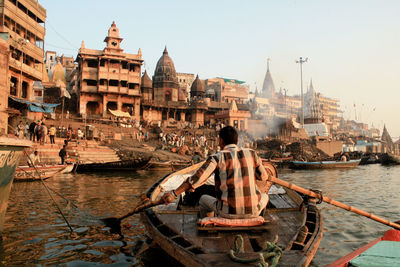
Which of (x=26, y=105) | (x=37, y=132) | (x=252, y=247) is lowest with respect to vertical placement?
(x=252, y=247)

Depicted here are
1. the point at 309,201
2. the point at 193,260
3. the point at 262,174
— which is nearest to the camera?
the point at 193,260

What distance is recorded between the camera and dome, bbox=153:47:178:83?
5547 cm

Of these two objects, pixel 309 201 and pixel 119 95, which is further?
pixel 119 95

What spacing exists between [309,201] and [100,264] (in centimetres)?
368

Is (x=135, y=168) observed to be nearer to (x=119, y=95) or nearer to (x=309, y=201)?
(x=309, y=201)

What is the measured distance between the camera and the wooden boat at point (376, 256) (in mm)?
3127

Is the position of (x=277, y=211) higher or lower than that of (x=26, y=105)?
lower

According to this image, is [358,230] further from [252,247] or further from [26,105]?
[26,105]

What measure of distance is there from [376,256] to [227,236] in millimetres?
1647

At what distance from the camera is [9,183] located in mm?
4641

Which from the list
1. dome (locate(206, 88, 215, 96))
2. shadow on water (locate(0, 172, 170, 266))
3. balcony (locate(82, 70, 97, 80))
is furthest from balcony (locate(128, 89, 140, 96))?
shadow on water (locate(0, 172, 170, 266))

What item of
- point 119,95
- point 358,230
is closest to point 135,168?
point 358,230

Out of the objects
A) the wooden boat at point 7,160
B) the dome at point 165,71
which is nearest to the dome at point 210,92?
the dome at point 165,71

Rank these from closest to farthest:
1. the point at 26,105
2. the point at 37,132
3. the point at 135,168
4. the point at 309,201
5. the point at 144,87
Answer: the point at 309,201
the point at 37,132
the point at 135,168
the point at 26,105
the point at 144,87
